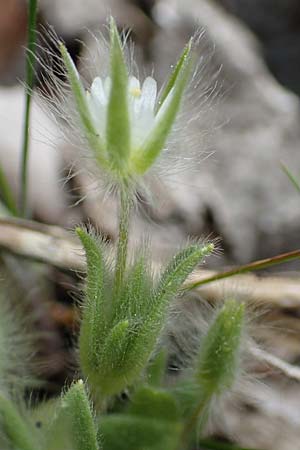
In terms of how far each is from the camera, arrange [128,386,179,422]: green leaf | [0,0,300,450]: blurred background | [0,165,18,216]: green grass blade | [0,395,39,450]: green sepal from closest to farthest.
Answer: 1. [0,395,39,450]: green sepal
2. [128,386,179,422]: green leaf
3. [0,0,300,450]: blurred background
4. [0,165,18,216]: green grass blade

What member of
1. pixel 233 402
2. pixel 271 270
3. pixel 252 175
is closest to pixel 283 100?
pixel 252 175

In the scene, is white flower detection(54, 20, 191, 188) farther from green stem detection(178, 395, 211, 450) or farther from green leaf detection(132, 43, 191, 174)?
green stem detection(178, 395, 211, 450)

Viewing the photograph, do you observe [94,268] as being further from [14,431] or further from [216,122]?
[216,122]

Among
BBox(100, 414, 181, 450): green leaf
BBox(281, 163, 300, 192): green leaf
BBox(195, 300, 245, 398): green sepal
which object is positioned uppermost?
BBox(281, 163, 300, 192): green leaf

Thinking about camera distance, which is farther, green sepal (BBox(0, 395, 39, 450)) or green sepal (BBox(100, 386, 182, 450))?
green sepal (BBox(100, 386, 182, 450))

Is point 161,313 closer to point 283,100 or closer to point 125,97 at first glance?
point 125,97

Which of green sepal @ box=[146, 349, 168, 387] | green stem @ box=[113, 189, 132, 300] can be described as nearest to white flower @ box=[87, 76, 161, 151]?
green stem @ box=[113, 189, 132, 300]

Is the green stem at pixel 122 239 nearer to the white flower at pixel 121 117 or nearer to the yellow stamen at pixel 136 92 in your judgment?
the white flower at pixel 121 117
